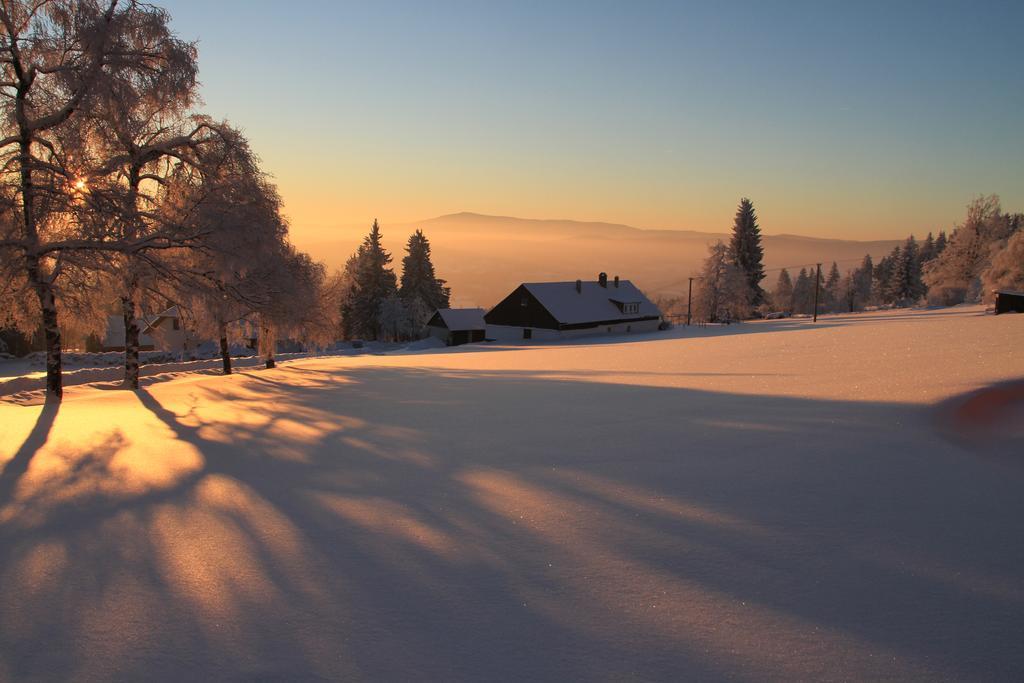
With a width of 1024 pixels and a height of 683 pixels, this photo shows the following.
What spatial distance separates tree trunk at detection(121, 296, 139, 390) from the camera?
56.9ft

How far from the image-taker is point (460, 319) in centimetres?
6606

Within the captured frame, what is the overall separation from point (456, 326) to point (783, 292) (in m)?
96.5

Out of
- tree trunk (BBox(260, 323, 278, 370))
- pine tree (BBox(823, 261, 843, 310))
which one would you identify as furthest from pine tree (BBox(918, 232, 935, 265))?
tree trunk (BBox(260, 323, 278, 370))

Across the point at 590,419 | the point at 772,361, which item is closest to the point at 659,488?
the point at 590,419

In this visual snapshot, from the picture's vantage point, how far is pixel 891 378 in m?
9.59

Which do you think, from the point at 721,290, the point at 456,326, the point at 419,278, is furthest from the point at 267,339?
the point at 721,290

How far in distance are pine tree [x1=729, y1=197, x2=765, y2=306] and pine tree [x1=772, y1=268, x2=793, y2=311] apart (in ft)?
153

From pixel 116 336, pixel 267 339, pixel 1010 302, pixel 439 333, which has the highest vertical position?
pixel 1010 302

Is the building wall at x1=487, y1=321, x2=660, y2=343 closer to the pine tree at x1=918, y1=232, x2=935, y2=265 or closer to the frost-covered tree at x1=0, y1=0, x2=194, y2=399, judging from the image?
the frost-covered tree at x1=0, y1=0, x2=194, y2=399

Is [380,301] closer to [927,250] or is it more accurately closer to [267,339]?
[267,339]

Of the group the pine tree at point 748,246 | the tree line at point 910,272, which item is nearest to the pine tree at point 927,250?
the tree line at point 910,272

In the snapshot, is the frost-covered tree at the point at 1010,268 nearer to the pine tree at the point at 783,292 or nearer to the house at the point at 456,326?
the house at the point at 456,326

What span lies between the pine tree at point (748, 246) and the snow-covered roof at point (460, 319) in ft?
130

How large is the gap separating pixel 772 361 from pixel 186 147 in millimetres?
18726
